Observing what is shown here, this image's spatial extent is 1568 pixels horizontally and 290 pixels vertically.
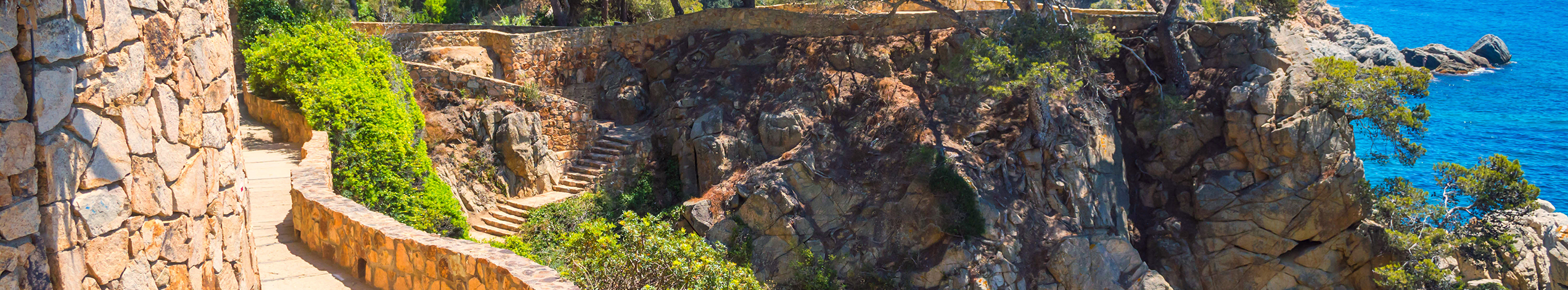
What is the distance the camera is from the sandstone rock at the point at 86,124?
15.4 ft

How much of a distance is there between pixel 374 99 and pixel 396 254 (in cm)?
806

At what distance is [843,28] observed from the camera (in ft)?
79.3

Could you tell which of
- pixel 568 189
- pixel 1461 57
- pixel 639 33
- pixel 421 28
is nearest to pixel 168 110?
pixel 568 189

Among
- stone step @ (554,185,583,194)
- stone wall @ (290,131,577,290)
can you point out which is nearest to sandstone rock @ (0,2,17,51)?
stone wall @ (290,131,577,290)

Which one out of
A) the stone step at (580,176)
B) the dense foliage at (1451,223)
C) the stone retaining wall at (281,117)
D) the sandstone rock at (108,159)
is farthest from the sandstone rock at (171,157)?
the dense foliage at (1451,223)

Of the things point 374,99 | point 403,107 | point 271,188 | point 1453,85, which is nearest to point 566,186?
point 403,107

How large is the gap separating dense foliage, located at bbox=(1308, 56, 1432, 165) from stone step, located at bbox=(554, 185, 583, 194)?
54.0 ft

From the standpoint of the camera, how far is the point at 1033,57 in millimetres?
20500

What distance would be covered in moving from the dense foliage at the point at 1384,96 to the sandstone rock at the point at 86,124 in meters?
21.8

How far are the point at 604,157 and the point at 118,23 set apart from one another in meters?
17.9

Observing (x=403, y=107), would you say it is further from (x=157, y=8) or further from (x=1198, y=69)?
(x=1198, y=69)

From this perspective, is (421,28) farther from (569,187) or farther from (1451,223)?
(1451,223)

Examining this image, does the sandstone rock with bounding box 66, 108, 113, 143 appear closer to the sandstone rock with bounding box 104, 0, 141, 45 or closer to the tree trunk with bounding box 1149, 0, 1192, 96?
the sandstone rock with bounding box 104, 0, 141, 45

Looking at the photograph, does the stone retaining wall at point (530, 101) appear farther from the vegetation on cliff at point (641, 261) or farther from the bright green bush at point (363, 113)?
the vegetation on cliff at point (641, 261)
